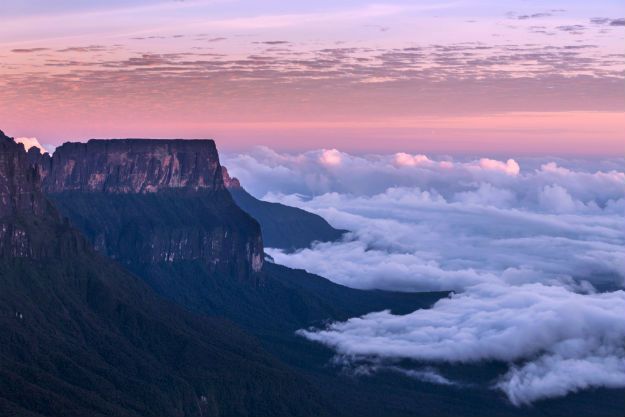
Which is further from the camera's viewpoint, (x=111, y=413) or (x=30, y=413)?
(x=111, y=413)

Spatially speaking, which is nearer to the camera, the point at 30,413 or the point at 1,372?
the point at 30,413
